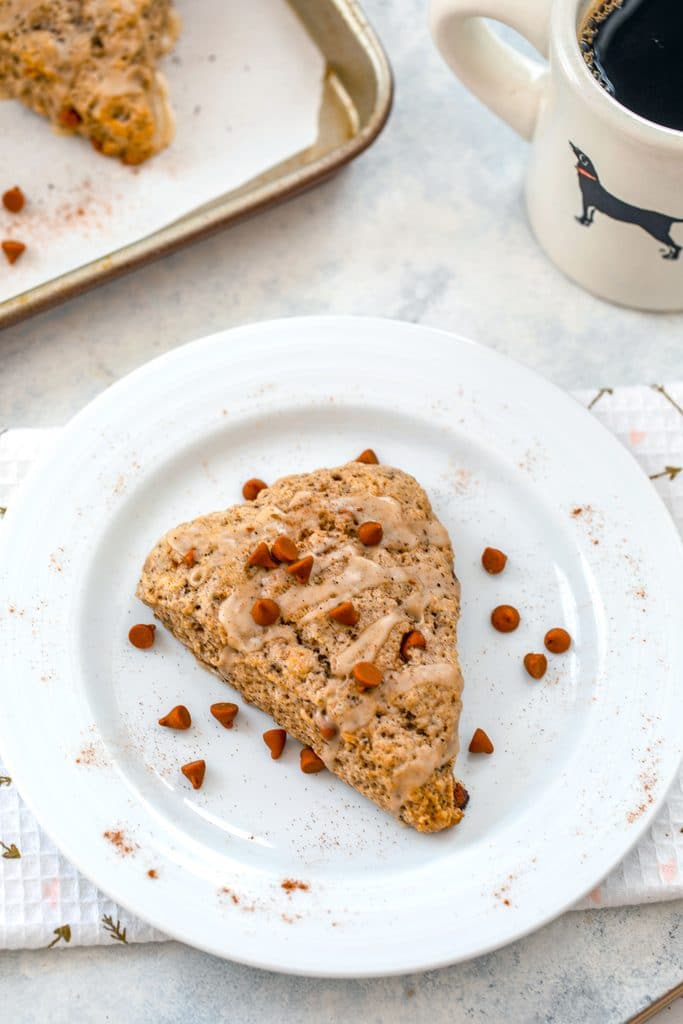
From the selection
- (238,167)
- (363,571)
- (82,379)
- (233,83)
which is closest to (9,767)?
(363,571)

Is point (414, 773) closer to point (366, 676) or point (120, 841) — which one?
point (366, 676)

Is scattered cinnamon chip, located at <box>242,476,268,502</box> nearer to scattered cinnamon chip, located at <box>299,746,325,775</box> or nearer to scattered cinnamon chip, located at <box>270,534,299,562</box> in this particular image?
scattered cinnamon chip, located at <box>270,534,299,562</box>

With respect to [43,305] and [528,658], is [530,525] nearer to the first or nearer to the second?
[528,658]

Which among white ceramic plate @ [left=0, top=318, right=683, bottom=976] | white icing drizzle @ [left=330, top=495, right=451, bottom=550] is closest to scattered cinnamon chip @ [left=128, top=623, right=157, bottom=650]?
white ceramic plate @ [left=0, top=318, right=683, bottom=976]

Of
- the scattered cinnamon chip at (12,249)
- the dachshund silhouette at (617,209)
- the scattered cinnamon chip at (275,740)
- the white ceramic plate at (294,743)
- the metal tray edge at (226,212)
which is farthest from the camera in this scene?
the scattered cinnamon chip at (12,249)

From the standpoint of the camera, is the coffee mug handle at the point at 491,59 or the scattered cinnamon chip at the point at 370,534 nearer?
the scattered cinnamon chip at the point at 370,534

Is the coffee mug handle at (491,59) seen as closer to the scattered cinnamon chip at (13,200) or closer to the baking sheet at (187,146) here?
the baking sheet at (187,146)

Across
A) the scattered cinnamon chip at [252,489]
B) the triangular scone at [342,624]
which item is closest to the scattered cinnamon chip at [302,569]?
the triangular scone at [342,624]

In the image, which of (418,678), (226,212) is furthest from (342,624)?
(226,212)
